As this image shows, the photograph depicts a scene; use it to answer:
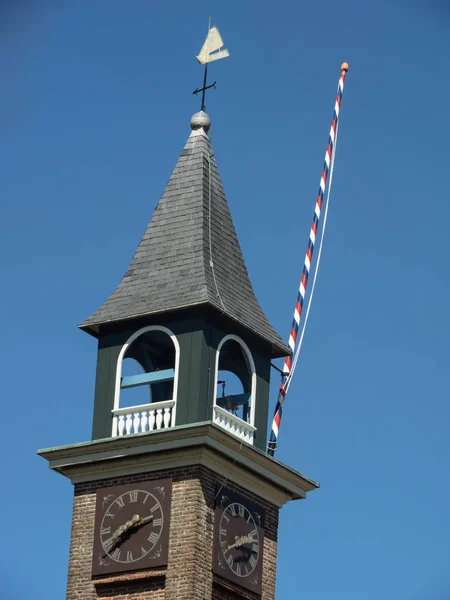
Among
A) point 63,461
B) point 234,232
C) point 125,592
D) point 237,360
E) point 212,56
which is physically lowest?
point 125,592

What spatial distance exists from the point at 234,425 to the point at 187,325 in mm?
2845

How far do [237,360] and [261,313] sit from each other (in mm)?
1435

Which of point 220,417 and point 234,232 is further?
point 234,232

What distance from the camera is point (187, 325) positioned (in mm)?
51969

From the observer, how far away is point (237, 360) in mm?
54688

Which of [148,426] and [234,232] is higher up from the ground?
[234,232]

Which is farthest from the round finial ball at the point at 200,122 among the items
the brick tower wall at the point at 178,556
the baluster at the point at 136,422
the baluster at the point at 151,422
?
the brick tower wall at the point at 178,556

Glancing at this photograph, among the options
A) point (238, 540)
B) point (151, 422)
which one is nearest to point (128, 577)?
point (238, 540)

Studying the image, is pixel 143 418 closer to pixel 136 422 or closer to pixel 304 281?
pixel 136 422

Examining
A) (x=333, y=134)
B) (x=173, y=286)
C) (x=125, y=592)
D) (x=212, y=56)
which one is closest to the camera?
(x=125, y=592)

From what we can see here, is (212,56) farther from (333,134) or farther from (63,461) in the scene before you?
(63,461)

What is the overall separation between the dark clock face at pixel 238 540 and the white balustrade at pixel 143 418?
239cm

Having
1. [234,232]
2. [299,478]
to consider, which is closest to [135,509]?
[299,478]

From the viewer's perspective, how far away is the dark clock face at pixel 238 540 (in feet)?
164
